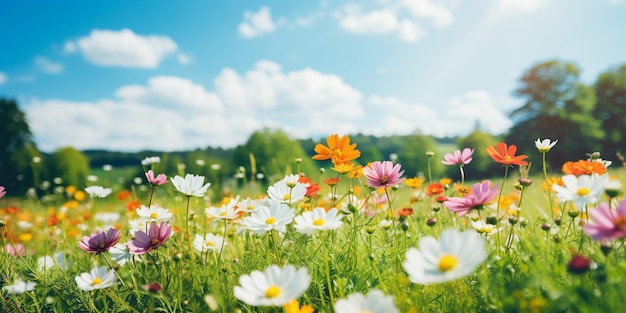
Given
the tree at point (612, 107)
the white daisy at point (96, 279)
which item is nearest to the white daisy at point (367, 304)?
the white daisy at point (96, 279)

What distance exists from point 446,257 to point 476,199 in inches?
14.0

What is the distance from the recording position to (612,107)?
2423cm

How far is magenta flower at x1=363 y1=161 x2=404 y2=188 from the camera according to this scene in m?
1.44

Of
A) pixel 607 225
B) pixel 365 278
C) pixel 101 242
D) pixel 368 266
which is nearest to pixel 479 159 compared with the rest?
pixel 368 266

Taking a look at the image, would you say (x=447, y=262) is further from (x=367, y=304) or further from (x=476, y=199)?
(x=476, y=199)

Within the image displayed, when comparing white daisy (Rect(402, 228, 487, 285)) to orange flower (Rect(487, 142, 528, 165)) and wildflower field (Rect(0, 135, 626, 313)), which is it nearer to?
wildflower field (Rect(0, 135, 626, 313))

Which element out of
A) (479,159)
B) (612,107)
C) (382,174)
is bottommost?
(479,159)

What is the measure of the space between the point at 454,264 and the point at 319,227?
15.1 inches

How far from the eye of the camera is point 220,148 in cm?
4522

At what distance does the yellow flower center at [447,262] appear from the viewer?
0.79m

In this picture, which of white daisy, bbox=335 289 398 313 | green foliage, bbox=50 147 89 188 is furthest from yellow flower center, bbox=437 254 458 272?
green foliage, bbox=50 147 89 188

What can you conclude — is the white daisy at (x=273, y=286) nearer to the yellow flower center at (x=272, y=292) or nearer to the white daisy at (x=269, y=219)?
the yellow flower center at (x=272, y=292)

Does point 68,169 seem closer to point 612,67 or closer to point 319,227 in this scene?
point 319,227

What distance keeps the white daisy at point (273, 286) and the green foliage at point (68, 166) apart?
27.6 m
